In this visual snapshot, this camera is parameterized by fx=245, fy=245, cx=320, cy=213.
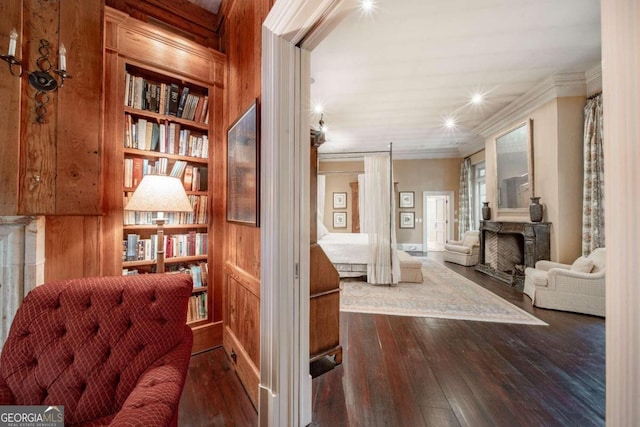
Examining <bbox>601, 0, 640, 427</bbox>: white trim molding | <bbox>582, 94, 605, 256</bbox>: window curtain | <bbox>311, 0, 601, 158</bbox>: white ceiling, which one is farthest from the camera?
<bbox>582, 94, 605, 256</bbox>: window curtain

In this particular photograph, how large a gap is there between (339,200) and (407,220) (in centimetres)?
221

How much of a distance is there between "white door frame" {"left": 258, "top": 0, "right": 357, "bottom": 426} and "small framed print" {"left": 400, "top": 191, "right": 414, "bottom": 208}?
680 cm

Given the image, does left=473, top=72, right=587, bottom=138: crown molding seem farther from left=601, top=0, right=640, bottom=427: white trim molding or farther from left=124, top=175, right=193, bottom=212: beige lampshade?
left=124, top=175, right=193, bottom=212: beige lampshade

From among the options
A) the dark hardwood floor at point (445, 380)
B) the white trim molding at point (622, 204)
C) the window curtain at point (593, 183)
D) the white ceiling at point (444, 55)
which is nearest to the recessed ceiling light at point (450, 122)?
the white ceiling at point (444, 55)

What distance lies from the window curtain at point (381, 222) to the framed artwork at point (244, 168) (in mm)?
2649

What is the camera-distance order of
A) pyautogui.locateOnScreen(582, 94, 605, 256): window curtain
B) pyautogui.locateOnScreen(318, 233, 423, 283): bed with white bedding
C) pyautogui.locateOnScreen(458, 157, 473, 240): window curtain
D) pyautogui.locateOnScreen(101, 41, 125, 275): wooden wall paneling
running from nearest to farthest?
pyautogui.locateOnScreen(101, 41, 125, 275): wooden wall paneling → pyautogui.locateOnScreen(582, 94, 605, 256): window curtain → pyautogui.locateOnScreen(318, 233, 423, 283): bed with white bedding → pyautogui.locateOnScreen(458, 157, 473, 240): window curtain

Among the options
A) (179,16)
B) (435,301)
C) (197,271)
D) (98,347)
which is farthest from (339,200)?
(98,347)

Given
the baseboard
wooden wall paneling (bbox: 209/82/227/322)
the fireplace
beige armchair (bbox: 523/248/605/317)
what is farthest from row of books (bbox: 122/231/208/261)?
the baseboard

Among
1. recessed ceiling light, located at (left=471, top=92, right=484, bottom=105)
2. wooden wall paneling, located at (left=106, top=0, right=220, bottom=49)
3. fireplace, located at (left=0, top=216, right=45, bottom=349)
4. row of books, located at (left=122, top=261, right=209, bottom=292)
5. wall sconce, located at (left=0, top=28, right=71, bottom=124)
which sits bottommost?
row of books, located at (left=122, top=261, right=209, bottom=292)

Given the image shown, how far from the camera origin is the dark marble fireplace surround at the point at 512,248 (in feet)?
12.7

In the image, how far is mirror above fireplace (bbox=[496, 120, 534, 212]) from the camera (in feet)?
13.9

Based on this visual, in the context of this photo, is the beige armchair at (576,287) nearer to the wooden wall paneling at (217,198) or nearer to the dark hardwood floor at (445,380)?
the dark hardwood floor at (445,380)

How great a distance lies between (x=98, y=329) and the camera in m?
1.04

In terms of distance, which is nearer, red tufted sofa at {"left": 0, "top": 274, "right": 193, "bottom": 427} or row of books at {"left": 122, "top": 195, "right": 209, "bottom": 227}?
red tufted sofa at {"left": 0, "top": 274, "right": 193, "bottom": 427}
